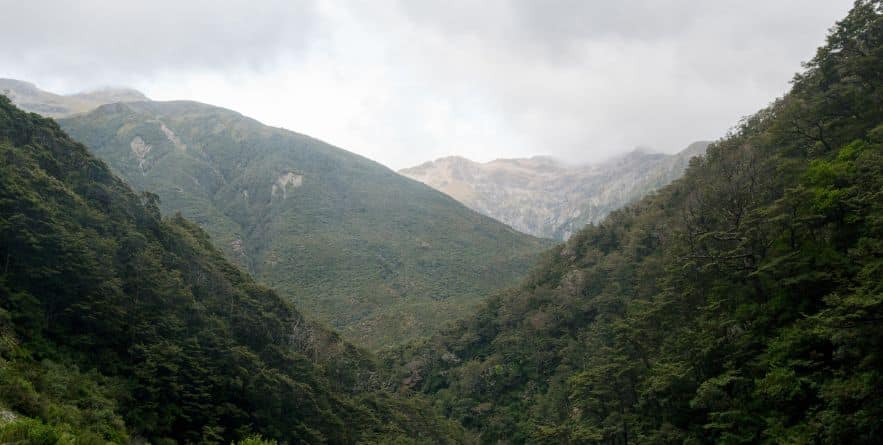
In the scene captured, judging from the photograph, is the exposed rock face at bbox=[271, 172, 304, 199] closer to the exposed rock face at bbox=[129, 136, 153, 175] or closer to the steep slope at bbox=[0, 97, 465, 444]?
the exposed rock face at bbox=[129, 136, 153, 175]

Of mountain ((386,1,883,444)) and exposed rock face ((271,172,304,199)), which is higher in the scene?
exposed rock face ((271,172,304,199))

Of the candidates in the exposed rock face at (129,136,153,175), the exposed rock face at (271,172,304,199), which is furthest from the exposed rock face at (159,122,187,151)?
the exposed rock face at (271,172,304,199)

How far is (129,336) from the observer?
107ft

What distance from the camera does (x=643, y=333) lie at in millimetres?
37000

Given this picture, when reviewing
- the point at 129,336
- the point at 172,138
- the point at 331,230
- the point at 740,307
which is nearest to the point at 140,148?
the point at 172,138

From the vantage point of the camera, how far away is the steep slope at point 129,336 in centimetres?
2552

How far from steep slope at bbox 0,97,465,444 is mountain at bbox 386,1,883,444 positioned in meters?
14.5

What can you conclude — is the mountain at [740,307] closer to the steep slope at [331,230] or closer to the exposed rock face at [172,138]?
the steep slope at [331,230]

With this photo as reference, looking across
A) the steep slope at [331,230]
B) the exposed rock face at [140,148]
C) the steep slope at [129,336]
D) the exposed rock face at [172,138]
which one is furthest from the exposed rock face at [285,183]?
the steep slope at [129,336]

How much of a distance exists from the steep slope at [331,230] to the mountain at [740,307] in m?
38.4

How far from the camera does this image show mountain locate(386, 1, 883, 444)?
70.7 ft

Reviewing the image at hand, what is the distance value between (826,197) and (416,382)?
174 ft

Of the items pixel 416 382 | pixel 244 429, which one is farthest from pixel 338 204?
pixel 244 429

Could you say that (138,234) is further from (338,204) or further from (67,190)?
(338,204)
